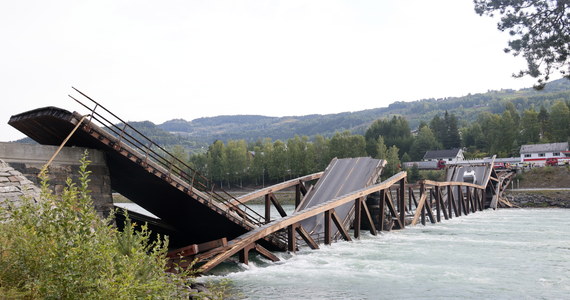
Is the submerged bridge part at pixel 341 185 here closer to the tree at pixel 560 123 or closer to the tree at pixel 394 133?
the tree at pixel 560 123

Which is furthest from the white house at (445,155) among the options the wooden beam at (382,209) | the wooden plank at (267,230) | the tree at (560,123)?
the wooden plank at (267,230)

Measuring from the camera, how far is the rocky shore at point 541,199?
5778 centimetres

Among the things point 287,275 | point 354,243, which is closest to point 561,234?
point 354,243

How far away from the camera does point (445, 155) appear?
113875mm

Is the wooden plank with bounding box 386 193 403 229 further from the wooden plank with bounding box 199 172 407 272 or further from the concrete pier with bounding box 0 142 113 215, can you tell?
the concrete pier with bounding box 0 142 113 215

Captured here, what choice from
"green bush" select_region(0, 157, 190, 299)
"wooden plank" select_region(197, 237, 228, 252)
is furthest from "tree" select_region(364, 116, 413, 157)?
"green bush" select_region(0, 157, 190, 299)

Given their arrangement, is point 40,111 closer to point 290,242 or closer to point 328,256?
point 290,242

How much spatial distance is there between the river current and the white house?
90.3m

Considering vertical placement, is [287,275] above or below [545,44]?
below

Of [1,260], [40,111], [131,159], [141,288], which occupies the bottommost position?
[141,288]

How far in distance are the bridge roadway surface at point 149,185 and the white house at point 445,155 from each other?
9509cm

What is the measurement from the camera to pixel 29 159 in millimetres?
13727

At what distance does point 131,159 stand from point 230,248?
4.17 meters

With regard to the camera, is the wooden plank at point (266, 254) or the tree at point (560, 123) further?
the tree at point (560, 123)
